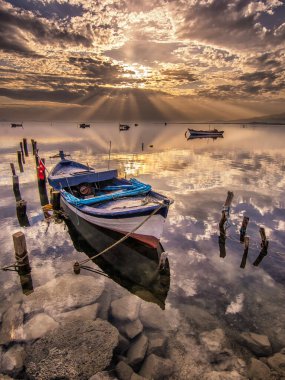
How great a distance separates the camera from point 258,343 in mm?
8328

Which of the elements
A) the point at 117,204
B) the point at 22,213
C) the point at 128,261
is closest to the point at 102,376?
the point at 128,261

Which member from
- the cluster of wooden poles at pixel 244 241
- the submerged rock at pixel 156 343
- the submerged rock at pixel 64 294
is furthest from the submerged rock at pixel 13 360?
the cluster of wooden poles at pixel 244 241

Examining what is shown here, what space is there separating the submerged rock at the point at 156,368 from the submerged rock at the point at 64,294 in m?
3.44

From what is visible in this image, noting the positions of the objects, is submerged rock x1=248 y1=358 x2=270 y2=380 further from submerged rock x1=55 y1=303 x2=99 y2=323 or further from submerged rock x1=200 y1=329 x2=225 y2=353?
submerged rock x1=55 y1=303 x2=99 y2=323

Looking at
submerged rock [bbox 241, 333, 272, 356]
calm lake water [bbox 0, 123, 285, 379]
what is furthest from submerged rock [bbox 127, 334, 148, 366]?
submerged rock [bbox 241, 333, 272, 356]

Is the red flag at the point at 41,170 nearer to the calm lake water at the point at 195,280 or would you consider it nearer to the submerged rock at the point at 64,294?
the calm lake water at the point at 195,280

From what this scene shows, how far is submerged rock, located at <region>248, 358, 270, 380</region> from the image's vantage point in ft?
24.0

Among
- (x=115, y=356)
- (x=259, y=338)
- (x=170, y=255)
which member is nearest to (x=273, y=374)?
(x=259, y=338)

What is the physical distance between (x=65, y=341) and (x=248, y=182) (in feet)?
89.9

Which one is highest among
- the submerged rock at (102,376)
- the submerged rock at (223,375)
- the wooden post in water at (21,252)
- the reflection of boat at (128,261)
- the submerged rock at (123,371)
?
the wooden post in water at (21,252)

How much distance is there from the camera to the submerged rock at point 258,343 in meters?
8.16

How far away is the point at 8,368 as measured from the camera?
739cm

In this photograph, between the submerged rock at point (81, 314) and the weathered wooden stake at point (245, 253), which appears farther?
the weathered wooden stake at point (245, 253)

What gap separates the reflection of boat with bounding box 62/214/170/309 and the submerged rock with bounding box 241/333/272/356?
131 inches
